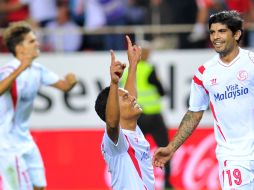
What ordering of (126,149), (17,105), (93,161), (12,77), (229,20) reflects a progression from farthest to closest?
1. (93,161)
2. (17,105)
3. (12,77)
4. (229,20)
5. (126,149)

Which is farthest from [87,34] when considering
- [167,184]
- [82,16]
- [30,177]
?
[30,177]

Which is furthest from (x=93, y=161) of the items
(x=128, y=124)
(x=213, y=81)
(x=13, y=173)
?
(x=128, y=124)

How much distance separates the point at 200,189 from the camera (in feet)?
53.0

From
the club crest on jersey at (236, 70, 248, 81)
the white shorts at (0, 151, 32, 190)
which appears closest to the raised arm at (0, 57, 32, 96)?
the white shorts at (0, 151, 32, 190)

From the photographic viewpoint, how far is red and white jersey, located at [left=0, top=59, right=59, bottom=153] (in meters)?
10.6

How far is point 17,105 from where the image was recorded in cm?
1071

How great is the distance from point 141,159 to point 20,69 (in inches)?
84.4

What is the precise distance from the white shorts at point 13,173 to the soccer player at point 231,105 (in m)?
2.20

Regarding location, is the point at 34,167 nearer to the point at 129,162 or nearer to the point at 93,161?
the point at 129,162

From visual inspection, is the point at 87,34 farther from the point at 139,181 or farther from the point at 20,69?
the point at 139,181

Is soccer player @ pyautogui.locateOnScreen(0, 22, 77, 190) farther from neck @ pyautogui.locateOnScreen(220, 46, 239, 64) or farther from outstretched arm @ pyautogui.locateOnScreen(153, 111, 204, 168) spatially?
neck @ pyautogui.locateOnScreen(220, 46, 239, 64)

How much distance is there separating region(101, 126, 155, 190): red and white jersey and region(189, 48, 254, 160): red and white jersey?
900mm

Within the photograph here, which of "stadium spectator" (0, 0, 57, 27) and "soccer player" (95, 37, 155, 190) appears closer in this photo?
"soccer player" (95, 37, 155, 190)

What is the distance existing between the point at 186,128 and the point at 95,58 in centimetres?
769
